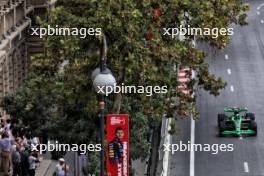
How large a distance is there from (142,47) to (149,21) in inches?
56.7

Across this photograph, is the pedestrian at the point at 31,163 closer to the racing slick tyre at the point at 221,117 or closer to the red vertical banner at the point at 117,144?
the red vertical banner at the point at 117,144

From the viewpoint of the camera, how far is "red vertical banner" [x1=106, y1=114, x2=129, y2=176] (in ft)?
113

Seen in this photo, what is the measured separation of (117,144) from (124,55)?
4473 mm

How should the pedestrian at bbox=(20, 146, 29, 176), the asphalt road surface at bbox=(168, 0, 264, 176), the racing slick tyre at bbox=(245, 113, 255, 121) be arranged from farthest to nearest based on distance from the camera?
the racing slick tyre at bbox=(245, 113, 255, 121), the asphalt road surface at bbox=(168, 0, 264, 176), the pedestrian at bbox=(20, 146, 29, 176)

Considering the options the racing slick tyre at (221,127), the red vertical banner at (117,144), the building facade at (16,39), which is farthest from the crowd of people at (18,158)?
the racing slick tyre at (221,127)

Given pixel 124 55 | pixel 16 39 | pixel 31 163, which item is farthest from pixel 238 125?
pixel 124 55

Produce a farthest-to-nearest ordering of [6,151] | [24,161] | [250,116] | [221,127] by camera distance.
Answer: [250,116] → [221,127] → [24,161] → [6,151]

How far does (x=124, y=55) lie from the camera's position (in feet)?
127

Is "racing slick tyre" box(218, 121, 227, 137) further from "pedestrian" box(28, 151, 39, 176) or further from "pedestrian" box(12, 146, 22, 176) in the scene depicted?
"pedestrian" box(12, 146, 22, 176)

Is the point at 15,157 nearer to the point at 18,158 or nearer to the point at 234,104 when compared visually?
the point at 18,158

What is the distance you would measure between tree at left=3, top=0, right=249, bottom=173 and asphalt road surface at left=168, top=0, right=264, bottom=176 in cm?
210

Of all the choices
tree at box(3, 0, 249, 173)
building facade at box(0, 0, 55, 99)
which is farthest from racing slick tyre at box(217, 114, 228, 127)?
tree at box(3, 0, 249, 173)

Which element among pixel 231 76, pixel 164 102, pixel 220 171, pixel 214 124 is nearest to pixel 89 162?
pixel 164 102

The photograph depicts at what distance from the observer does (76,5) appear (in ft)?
132
